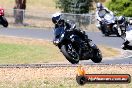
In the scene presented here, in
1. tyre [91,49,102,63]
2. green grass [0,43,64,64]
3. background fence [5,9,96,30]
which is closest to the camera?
tyre [91,49,102,63]

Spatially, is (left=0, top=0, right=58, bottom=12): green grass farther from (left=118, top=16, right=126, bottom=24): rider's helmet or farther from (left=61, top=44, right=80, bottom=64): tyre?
(left=61, top=44, right=80, bottom=64): tyre

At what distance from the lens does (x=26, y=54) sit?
25.8 m

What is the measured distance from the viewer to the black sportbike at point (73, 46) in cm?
1430

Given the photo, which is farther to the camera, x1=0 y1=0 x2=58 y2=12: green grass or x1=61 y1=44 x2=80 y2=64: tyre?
x1=0 y1=0 x2=58 y2=12: green grass

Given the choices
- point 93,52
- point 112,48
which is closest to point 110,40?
point 112,48

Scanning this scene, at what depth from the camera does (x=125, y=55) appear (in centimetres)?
2309

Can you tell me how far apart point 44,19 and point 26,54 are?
81.4 ft

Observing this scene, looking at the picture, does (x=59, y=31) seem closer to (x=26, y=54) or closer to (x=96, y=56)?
(x=96, y=56)

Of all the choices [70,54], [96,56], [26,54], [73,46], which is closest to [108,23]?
[96,56]

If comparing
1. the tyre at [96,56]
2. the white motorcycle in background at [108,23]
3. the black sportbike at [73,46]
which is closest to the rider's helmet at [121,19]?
the white motorcycle in background at [108,23]

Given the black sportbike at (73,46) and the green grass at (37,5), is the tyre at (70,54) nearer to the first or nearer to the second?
the black sportbike at (73,46)

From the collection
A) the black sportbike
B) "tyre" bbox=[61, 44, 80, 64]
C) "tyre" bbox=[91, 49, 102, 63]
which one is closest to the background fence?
"tyre" bbox=[91, 49, 102, 63]

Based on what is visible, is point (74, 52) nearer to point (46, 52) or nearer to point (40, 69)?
point (40, 69)

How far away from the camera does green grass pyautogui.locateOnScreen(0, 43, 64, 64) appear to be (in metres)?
24.2
